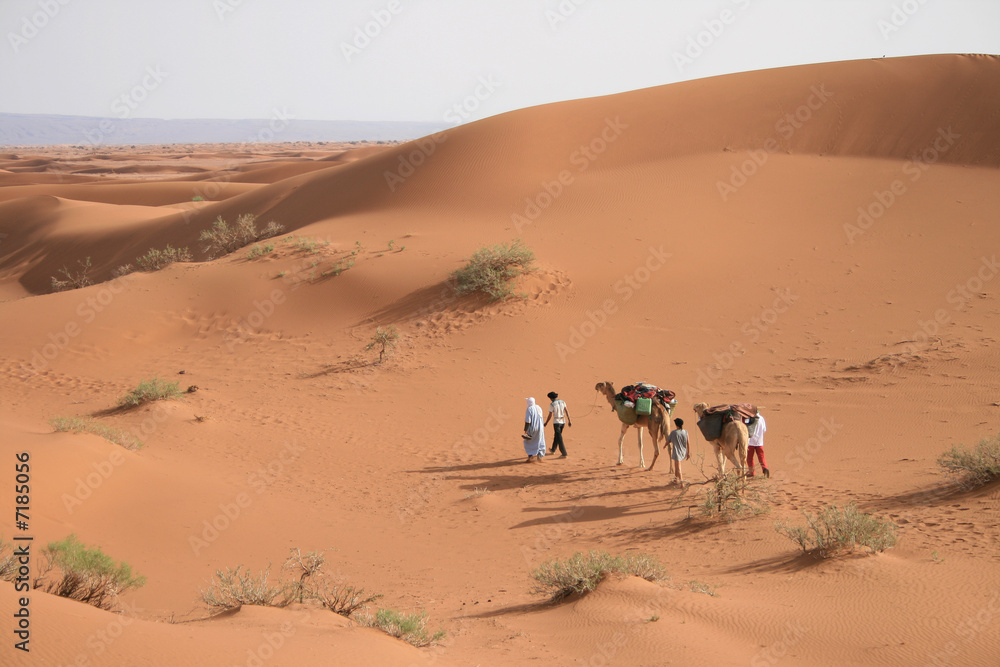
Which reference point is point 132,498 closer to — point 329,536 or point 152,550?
point 152,550

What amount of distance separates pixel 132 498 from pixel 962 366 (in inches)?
539

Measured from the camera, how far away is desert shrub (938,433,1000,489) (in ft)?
27.3

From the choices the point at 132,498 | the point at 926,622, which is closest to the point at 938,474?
the point at 926,622

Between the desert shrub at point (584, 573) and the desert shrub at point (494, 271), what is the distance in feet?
39.1

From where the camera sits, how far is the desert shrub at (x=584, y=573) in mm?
6558

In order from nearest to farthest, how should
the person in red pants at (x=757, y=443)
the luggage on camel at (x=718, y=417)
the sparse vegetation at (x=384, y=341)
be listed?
the luggage on camel at (x=718, y=417) → the person in red pants at (x=757, y=443) → the sparse vegetation at (x=384, y=341)

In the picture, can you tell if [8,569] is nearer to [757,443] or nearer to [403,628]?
[403,628]

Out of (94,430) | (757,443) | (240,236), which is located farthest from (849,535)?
(240,236)

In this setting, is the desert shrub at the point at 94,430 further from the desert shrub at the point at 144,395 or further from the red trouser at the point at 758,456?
the red trouser at the point at 758,456

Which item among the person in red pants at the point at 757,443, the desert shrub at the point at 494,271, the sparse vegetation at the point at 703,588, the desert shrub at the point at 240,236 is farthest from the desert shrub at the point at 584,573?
the desert shrub at the point at 240,236

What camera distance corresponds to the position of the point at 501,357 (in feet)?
54.0

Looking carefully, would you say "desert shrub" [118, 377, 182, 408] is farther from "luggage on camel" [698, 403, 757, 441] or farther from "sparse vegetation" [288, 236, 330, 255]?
"luggage on camel" [698, 403, 757, 441]

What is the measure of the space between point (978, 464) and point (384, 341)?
1190cm

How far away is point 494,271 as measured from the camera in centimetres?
1864
